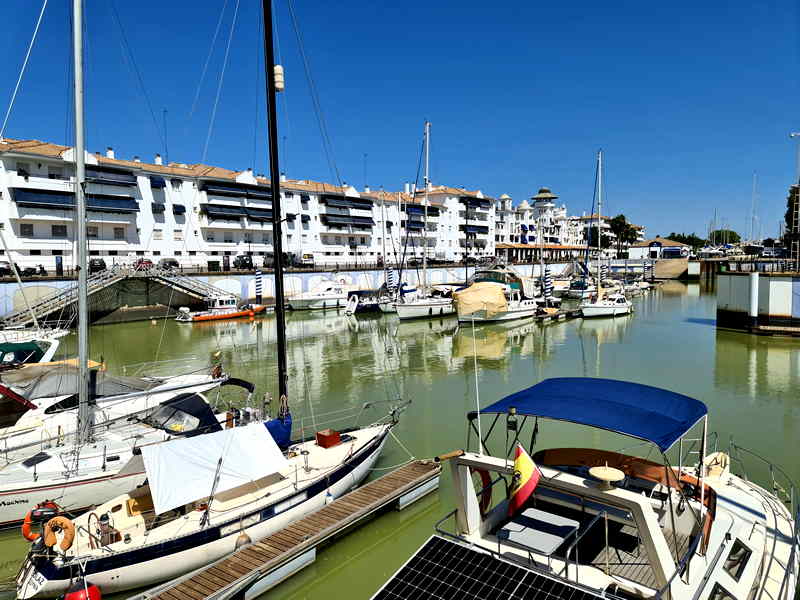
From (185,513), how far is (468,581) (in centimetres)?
597

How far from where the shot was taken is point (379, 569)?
9.41 metres

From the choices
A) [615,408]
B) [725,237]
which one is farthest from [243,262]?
[725,237]

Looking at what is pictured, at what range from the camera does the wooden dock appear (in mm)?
7953

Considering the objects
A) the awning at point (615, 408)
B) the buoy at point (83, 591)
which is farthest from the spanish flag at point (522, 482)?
the buoy at point (83, 591)

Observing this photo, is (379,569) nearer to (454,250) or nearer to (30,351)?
(30,351)

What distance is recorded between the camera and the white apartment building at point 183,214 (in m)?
48.5

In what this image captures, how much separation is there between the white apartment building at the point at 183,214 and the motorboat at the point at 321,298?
805 centimetres

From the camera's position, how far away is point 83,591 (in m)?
7.71

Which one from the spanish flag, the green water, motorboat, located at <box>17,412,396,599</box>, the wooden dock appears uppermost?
the spanish flag

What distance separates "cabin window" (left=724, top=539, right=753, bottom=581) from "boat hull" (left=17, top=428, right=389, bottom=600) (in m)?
7.25

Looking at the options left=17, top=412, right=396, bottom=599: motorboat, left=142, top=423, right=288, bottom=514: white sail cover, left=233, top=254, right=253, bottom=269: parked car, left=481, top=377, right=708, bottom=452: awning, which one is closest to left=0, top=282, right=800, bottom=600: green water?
left=17, top=412, right=396, bottom=599: motorboat

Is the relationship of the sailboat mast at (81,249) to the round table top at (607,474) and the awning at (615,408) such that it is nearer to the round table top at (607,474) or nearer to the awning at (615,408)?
the awning at (615,408)

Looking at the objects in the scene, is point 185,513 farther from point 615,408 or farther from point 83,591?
point 615,408

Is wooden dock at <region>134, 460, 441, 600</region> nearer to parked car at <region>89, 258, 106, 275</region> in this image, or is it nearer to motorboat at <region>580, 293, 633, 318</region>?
motorboat at <region>580, 293, 633, 318</region>
